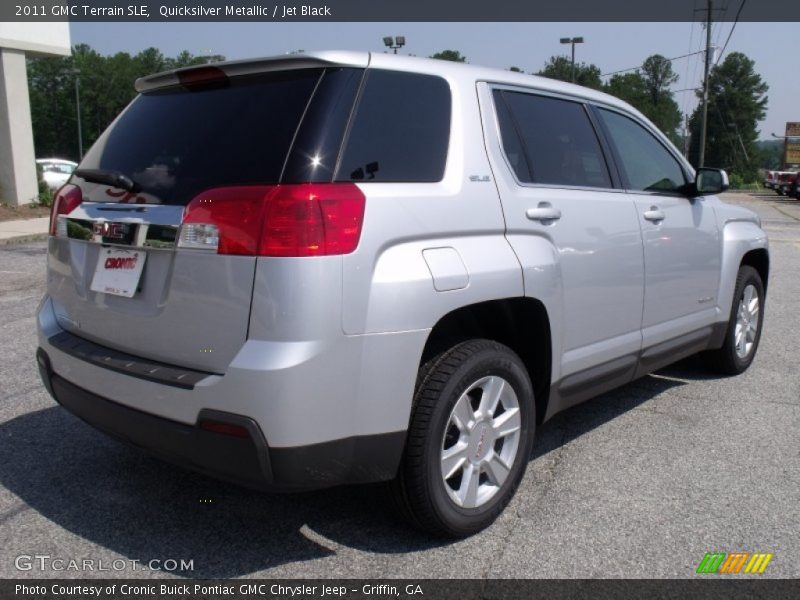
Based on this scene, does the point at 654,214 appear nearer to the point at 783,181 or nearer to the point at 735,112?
the point at 783,181

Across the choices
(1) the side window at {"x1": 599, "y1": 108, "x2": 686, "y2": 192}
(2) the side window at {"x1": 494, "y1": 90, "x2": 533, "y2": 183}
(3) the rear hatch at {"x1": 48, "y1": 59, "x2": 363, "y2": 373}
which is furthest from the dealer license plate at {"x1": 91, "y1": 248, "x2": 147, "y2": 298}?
(1) the side window at {"x1": 599, "y1": 108, "x2": 686, "y2": 192}

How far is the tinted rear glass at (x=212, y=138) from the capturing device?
2555 mm

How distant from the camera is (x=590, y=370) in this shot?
Result: 3.64 m

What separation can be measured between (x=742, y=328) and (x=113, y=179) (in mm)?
4368

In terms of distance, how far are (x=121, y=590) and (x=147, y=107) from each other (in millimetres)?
1912

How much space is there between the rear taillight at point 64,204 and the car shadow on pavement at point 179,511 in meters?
1.15

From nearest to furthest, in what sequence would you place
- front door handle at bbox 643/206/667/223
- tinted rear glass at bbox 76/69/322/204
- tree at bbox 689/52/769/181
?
tinted rear glass at bbox 76/69/322/204 → front door handle at bbox 643/206/667/223 → tree at bbox 689/52/769/181

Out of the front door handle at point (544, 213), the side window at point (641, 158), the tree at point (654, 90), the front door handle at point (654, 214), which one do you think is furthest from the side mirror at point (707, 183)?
the tree at point (654, 90)

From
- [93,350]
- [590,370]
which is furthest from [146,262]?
[590,370]

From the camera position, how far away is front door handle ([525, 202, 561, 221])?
3.19m

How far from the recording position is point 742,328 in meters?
5.33

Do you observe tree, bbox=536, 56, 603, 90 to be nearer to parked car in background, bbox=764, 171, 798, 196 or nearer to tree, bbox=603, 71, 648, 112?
tree, bbox=603, 71, 648, 112

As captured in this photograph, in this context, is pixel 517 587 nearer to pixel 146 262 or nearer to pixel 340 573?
pixel 340 573
